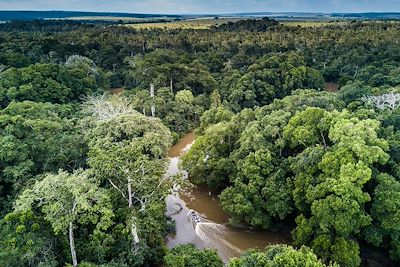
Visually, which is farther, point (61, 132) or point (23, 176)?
point (61, 132)

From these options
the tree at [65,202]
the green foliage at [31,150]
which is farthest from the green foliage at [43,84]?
the tree at [65,202]

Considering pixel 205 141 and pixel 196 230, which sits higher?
pixel 205 141

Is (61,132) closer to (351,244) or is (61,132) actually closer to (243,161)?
(243,161)

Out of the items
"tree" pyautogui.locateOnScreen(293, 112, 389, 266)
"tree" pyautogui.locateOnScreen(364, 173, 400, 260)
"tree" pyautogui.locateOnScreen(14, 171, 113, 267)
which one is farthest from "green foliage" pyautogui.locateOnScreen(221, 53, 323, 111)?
"tree" pyautogui.locateOnScreen(14, 171, 113, 267)

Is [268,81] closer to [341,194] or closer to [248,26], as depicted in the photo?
[341,194]

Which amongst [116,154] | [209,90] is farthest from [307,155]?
[209,90]

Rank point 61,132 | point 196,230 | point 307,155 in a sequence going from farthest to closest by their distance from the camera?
point 61,132 < point 196,230 < point 307,155

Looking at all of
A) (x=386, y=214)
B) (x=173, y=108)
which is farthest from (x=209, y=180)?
(x=173, y=108)
